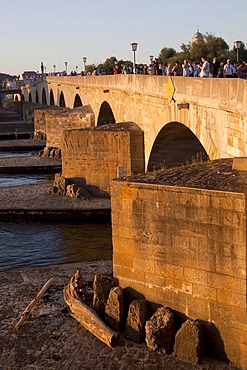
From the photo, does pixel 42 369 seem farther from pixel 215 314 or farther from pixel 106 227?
pixel 106 227

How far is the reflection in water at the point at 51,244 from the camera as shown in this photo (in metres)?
15.8

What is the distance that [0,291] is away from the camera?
42.0 ft

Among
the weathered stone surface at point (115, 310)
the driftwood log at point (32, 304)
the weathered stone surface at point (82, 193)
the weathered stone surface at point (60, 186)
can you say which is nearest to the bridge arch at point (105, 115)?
the weathered stone surface at point (60, 186)

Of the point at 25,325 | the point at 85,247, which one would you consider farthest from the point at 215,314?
the point at 85,247

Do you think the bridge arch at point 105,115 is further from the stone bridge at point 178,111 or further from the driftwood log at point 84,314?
the driftwood log at point 84,314

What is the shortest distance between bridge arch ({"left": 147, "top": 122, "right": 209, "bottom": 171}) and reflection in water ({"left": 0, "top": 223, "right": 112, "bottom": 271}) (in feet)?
9.58

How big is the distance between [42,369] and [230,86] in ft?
19.7

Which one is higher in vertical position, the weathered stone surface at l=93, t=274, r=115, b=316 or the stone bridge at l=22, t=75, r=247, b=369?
the stone bridge at l=22, t=75, r=247, b=369

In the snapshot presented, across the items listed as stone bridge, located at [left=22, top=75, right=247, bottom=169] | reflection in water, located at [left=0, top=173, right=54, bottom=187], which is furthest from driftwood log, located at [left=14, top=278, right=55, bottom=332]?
reflection in water, located at [left=0, top=173, right=54, bottom=187]

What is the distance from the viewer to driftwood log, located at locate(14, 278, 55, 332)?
424 inches

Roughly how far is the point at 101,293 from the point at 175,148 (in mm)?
9516

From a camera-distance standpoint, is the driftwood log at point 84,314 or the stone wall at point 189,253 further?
the driftwood log at point 84,314

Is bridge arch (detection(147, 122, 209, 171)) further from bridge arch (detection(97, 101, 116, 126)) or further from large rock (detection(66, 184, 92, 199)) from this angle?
bridge arch (detection(97, 101, 116, 126))

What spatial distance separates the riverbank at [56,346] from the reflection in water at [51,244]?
311cm
